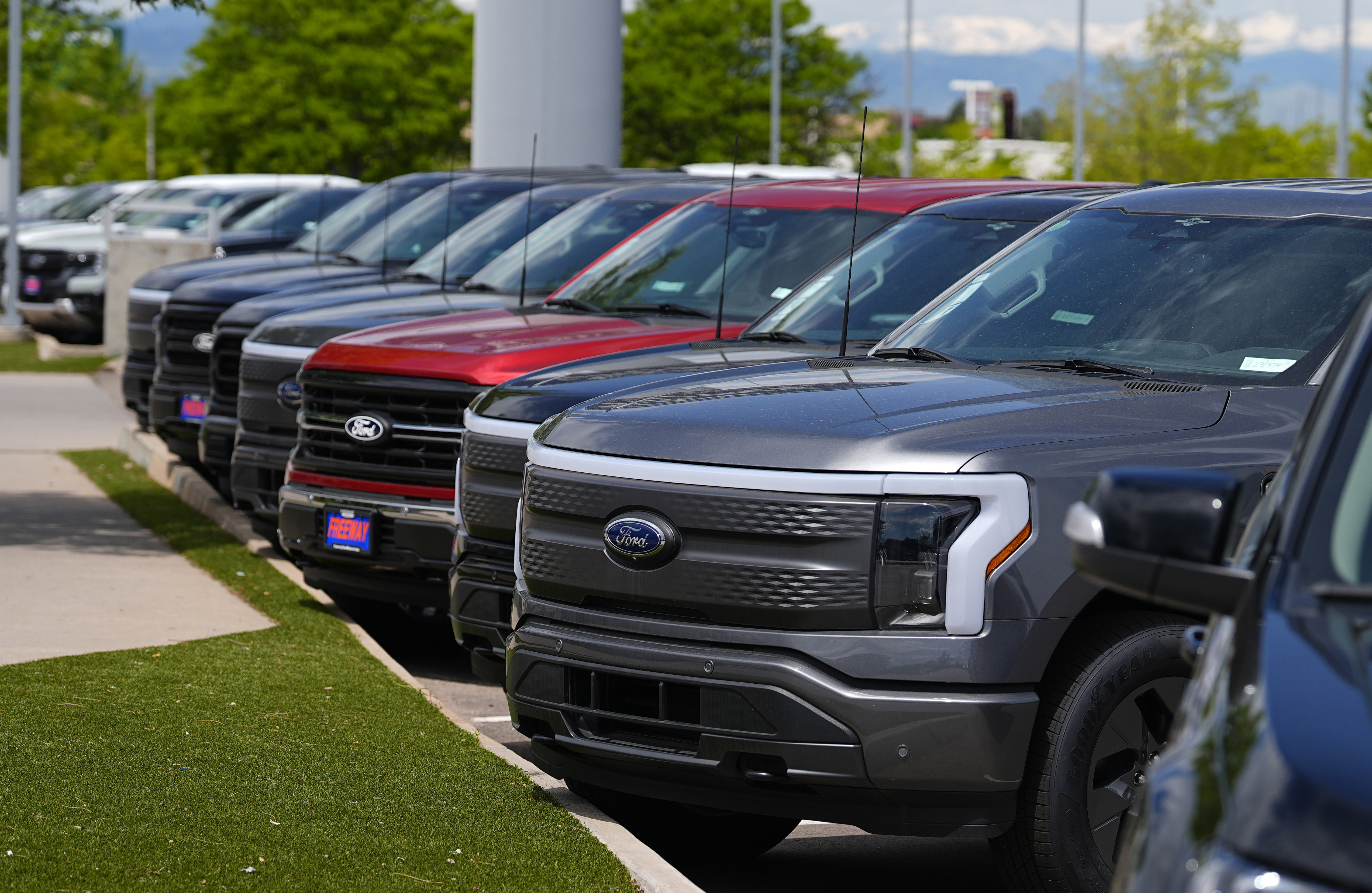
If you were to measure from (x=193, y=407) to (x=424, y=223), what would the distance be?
2.60 meters

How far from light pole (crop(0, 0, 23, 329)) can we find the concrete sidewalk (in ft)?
39.3


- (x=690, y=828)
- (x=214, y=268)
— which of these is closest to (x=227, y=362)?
(x=214, y=268)

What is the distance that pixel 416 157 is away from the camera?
5834cm

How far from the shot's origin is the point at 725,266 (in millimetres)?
7172

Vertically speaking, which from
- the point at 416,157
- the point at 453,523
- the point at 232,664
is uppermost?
the point at 416,157

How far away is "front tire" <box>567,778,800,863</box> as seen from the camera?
550cm

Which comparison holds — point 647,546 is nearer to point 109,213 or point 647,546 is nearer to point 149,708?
point 149,708

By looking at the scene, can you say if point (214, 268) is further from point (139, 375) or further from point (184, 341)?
point (184, 341)

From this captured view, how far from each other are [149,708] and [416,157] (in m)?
53.0

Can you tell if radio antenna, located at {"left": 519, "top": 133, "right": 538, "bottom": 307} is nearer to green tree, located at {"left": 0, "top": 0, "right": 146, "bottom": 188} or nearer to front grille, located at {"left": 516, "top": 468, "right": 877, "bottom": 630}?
front grille, located at {"left": 516, "top": 468, "right": 877, "bottom": 630}

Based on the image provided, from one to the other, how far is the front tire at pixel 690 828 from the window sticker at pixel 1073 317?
170 centimetres

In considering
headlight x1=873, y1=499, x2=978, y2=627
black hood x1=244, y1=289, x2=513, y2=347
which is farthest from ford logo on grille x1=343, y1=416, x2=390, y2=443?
headlight x1=873, y1=499, x2=978, y2=627

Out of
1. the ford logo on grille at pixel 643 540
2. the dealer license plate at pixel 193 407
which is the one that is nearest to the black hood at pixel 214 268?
the dealer license plate at pixel 193 407

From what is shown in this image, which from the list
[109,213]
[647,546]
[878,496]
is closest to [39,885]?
[647,546]
